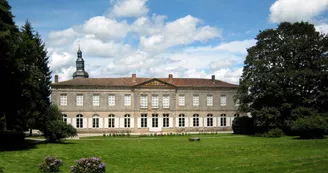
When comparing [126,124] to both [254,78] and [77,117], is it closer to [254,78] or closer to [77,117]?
[77,117]

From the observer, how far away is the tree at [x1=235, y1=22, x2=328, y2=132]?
30094 millimetres

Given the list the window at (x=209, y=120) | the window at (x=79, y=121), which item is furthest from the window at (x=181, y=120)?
the window at (x=79, y=121)

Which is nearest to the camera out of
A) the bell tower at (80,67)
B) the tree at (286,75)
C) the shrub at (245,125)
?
the tree at (286,75)

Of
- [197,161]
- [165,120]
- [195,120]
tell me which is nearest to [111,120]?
[165,120]

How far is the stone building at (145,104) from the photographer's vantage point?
132 ft

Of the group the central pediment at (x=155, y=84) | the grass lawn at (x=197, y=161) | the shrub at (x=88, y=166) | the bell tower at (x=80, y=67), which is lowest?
the grass lawn at (x=197, y=161)

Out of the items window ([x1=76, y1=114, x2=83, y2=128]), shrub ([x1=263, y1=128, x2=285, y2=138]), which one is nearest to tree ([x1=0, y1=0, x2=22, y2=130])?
window ([x1=76, y1=114, x2=83, y2=128])

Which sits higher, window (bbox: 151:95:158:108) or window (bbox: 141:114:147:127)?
window (bbox: 151:95:158:108)

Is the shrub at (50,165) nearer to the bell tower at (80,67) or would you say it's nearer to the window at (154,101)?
the window at (154,101)

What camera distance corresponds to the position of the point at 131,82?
Answer: 137 ft

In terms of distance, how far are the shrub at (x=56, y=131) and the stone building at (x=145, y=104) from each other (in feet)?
46.3

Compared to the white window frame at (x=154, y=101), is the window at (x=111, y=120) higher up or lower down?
lower down

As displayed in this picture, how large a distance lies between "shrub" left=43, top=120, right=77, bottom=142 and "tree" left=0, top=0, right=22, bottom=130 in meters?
3.23

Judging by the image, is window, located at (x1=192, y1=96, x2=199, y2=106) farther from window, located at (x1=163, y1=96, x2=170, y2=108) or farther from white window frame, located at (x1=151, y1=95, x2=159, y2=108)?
white window frame, located at (x1=151, y1=95, x2=159, y2=108)
